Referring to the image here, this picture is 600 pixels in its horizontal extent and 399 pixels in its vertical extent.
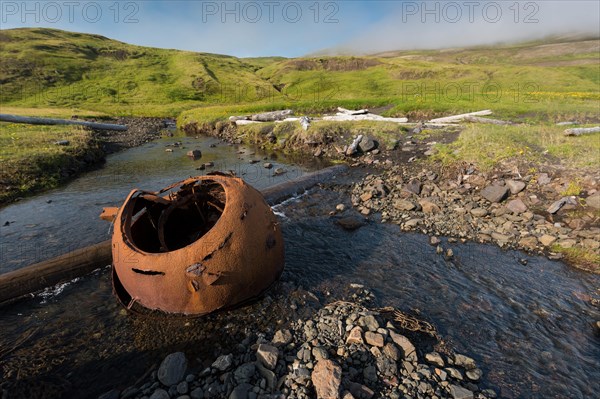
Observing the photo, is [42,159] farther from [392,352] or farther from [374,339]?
[392,352]

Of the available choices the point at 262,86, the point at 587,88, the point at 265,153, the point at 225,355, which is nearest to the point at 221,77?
the point at 262,86

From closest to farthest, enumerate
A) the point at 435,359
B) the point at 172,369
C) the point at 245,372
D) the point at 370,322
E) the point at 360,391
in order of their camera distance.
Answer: the point at 360,391, the point at 245,372, the point at 172,369, the point at 435,359, the point at 370,322

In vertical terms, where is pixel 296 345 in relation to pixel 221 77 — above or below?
below

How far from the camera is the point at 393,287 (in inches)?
305

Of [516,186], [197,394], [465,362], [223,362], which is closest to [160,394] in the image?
[197,394]

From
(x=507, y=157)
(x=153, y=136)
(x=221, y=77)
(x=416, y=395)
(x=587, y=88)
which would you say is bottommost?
(x=416, y=395)

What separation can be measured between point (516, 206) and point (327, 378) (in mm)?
10106

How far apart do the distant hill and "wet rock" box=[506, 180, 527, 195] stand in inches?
1332

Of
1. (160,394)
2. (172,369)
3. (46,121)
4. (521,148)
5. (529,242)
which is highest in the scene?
(46,121)

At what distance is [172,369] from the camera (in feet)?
17.2

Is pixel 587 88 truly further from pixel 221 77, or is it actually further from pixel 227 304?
pixel 221 77

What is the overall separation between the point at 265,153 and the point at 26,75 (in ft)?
271

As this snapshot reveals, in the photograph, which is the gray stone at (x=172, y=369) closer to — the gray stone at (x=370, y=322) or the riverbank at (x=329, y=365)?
the riverbank at (x=329, y=365)

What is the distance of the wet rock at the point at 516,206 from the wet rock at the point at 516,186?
80 cm
